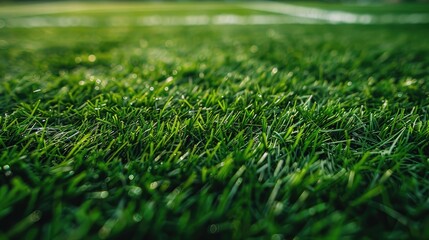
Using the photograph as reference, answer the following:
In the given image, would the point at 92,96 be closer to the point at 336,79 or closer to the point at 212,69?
the point at 212,69

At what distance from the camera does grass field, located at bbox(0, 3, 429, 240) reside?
2.25 feet

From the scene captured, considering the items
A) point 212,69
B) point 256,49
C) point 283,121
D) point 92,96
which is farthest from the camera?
point 256,49

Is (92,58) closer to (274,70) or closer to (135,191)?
(274,70)

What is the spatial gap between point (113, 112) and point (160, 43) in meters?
2.13

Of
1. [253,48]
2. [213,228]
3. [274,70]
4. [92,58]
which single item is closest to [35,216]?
[213,228]

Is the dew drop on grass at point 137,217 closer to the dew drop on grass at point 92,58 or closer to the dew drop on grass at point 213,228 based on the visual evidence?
the dew drop on grass at point 213,228

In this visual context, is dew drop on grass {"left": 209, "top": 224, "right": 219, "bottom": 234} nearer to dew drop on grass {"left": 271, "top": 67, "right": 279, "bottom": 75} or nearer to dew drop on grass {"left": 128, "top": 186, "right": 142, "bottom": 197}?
dew drop on grass {"left": 128, "top": 186, "right": 142, "bottom": 197}

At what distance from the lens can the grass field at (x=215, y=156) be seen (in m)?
0.69

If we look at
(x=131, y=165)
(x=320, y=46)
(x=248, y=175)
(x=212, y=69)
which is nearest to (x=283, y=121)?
(x=248, y=175)

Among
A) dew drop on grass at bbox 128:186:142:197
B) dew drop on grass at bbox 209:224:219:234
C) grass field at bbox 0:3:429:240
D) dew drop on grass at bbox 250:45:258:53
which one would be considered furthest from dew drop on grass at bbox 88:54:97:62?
dew drop on grass at bbox 209:224:219:234

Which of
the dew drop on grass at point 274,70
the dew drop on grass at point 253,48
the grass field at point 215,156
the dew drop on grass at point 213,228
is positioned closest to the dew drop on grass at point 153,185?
the grass field at point 215,156

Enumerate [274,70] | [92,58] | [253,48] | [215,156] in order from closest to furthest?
[215,156], [274,70], [92,58], [253,48]

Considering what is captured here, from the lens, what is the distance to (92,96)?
57.3 inches

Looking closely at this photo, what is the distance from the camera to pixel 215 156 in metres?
0.94
